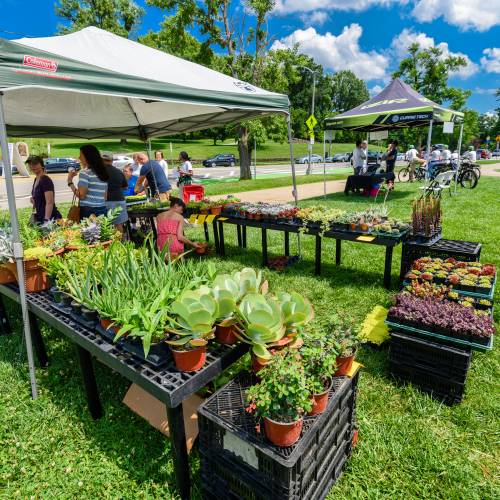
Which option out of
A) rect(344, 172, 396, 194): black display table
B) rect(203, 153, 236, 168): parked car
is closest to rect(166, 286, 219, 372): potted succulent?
rect(344, 172, 396, 194): black display table

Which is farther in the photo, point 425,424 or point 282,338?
point 425,424

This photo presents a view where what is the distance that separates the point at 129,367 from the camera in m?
1.65

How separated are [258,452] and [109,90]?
265 centimetres

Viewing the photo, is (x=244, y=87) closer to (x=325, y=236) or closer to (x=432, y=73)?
(x=325, y=236)

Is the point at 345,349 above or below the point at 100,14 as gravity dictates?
below

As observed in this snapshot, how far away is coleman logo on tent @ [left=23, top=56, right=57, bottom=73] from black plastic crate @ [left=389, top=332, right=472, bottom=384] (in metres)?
3.01

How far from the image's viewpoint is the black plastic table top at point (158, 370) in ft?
4.95

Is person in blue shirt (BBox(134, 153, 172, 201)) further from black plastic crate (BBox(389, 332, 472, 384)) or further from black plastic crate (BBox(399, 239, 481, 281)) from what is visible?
black plastic crate (BBox(389, 332, 472, 384))

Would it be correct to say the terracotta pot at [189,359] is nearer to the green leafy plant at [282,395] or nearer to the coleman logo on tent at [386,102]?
the green leafy plant at [282,395]

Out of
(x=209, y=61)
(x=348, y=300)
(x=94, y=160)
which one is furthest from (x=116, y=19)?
(x=348, y=300)

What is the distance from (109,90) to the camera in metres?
2.57

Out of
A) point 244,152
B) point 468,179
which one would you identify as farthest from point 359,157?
point 244,152

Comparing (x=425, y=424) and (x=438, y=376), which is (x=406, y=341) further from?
(x=425, y=424)

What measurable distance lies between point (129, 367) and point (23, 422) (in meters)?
1.32
